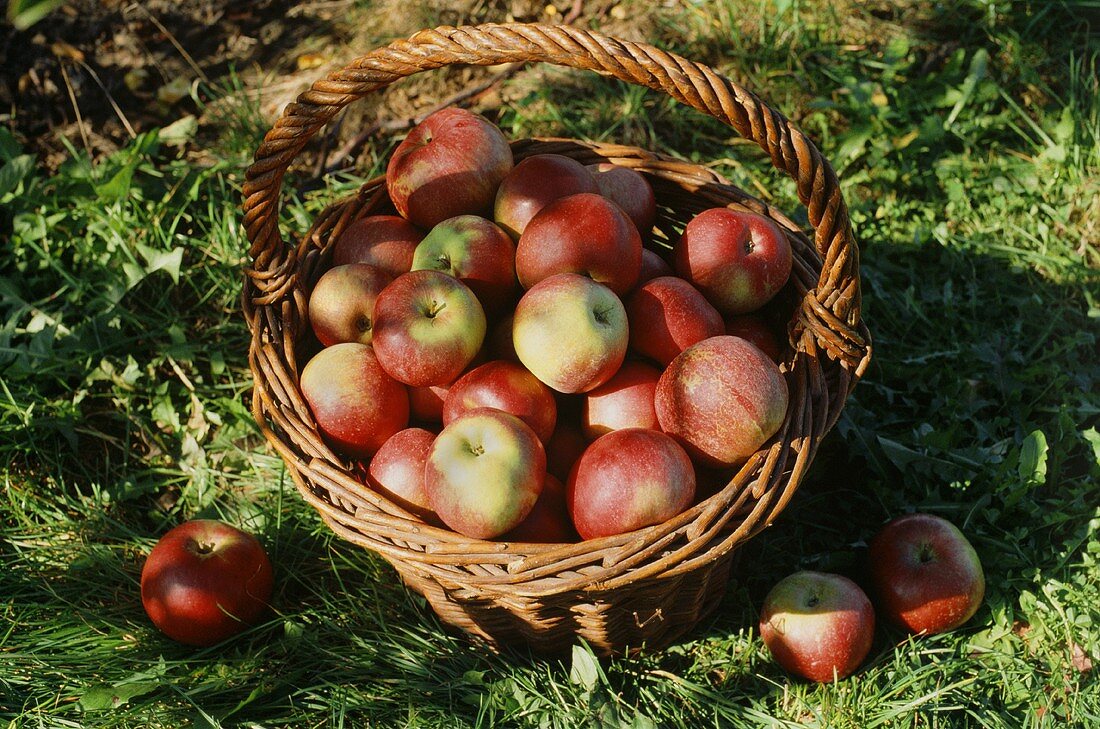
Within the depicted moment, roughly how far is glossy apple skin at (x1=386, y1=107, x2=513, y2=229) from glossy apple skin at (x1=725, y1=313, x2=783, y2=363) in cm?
88

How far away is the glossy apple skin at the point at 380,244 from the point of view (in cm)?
278

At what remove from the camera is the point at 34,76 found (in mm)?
4363

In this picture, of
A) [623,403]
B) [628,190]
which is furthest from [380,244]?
[623,403]

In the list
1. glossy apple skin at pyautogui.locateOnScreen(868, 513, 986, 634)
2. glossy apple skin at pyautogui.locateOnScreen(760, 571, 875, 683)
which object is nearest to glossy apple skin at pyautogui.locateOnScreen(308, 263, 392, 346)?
glossy apple skin at pyautogui.locateOnScreen(760, 571, 875, 683)

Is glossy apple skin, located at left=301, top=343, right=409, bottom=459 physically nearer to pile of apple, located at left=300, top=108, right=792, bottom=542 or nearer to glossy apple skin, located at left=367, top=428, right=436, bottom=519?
pile of apple, located at left=300, top=108, right=792, bottom=542

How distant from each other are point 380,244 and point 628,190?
0.82 metres

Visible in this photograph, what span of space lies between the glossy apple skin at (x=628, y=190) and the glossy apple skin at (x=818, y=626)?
49.3 inches

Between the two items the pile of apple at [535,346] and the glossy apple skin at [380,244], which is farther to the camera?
the glossy apple skin at [380,244]

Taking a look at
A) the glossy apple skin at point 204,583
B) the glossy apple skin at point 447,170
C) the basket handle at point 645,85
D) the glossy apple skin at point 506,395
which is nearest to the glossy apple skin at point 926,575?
the basket handle at point 645,85

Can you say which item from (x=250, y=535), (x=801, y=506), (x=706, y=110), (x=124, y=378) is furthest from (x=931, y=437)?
(x=124, y=378)

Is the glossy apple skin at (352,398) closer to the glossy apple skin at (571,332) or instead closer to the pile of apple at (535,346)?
the pile of apple at (535,346)

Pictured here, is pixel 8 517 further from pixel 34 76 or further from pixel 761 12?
pixel 761 12

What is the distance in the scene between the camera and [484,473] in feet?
6.89

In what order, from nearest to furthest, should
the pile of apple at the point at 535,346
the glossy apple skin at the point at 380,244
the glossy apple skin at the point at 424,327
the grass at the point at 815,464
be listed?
1. the pile of apple at the point at 535,346
2. the glossy apple skin at the point at 424,327
3. the grass at the point at 815,464
4. the glossy apple skin at the point at 380,244
